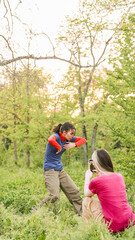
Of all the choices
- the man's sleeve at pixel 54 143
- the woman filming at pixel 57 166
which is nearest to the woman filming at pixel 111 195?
the man's sleeve at pixel 54 143

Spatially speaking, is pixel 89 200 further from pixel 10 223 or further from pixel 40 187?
pixel 40 187

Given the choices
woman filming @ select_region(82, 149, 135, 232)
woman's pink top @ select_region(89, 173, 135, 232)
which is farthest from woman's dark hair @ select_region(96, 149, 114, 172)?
woman's pink top @ select_region(89, 173, 135, 232)

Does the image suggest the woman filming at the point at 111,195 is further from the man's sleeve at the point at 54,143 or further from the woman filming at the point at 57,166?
the woman filming at the point at 57,166

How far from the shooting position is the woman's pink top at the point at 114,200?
10.3 feet

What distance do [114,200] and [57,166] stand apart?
203 centimetres

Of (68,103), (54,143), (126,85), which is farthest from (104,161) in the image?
(68,103)

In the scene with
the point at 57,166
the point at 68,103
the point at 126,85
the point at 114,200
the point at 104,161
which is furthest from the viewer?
the point at 68,103

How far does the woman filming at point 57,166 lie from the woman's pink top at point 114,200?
1631mm

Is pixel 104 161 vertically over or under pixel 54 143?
under

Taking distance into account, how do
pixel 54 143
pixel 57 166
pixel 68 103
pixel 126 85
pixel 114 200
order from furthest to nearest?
1. pixel 68 103
2. pixel 126 85
3. pixel 57 166
4. pixel 54 143
5. pixel 114 200

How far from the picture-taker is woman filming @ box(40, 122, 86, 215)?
480cm

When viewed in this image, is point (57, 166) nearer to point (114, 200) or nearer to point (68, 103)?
point (114, 200)

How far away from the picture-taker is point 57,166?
5035mm

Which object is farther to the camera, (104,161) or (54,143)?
(54,143)
